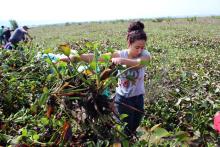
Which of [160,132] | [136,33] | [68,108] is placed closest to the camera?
[160,132]

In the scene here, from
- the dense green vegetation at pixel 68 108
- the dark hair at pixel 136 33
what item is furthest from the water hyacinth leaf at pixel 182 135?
the dark hair at pixel 136 33

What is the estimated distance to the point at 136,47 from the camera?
2.40 meters

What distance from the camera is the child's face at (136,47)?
238 centimetres

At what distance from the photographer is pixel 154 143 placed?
1195 mm

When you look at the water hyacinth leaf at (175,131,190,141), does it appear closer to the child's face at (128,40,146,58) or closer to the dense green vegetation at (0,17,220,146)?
the dense green vegetation at (0,17,220,146)

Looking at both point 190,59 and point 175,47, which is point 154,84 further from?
point 175,47

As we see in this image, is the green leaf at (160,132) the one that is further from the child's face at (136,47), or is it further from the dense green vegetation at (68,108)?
the child's face at (136,47)

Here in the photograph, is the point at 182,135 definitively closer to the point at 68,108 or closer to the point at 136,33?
the point at 68,108

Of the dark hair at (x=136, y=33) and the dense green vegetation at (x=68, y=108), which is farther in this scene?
the dark hair at (x=136, y=33)

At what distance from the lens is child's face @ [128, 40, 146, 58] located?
238 centimetres

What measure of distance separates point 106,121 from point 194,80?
3.04 metres

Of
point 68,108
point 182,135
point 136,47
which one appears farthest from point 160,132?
point 136,47

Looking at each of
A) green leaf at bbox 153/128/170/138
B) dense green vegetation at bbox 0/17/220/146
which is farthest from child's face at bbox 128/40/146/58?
green leaf at bbox 153/128/170/138

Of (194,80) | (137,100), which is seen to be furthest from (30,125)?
(194,80)
